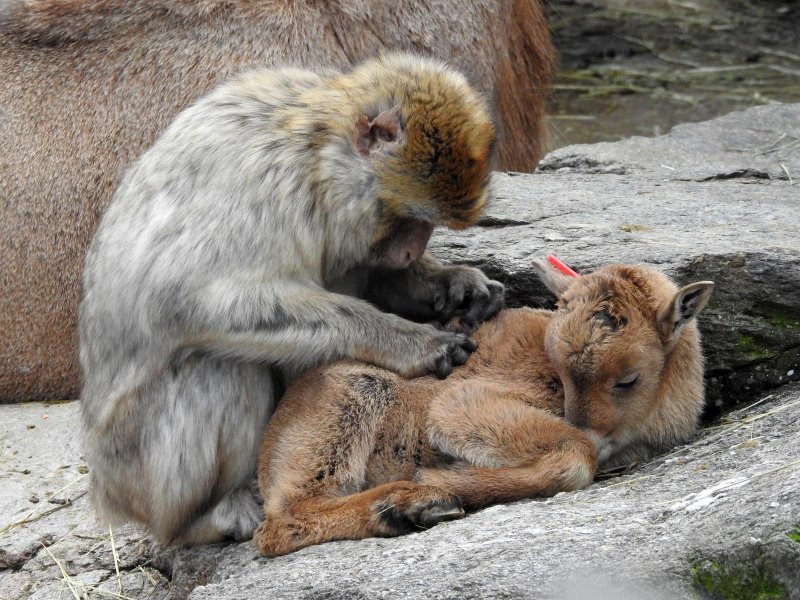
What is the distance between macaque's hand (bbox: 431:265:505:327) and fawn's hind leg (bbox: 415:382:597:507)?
850 mm

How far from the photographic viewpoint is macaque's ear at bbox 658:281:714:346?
4629mm

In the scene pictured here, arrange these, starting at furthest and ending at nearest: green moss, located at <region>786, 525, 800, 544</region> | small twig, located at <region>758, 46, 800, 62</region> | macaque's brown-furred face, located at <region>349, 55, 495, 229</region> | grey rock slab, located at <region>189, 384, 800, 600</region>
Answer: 1. small twig, located at <region>758, 46, 800, 62</region>
2. macaque's brown-furred face, located at <region>349, 55, 495, 229</region>
3. grey rock slab, located at <region>189, 384, 800, 600</region>
4. green moss, located at <region>786, 525, 800, 544</region>

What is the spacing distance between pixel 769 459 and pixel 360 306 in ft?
5.86

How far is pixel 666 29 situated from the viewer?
15023 millimetres

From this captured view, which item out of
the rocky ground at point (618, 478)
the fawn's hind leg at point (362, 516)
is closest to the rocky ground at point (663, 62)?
the rocky ground at point (618, 478)

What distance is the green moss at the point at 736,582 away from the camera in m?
3.68

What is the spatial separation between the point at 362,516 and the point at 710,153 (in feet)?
15.3

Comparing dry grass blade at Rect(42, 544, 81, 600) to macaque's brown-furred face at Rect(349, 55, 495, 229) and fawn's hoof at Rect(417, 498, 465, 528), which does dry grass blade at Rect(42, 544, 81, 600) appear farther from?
macaque's brown-furred face at Rect(349, 55, 495, 229)

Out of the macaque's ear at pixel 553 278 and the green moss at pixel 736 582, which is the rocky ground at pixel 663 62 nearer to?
the macaque's ear at pixel 553 278

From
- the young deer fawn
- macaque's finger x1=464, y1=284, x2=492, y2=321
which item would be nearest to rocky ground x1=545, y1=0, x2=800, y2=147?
macaque's finger x1=464, y1=284, x2=492, y2=321

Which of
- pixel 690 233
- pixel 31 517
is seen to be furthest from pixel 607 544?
pixel 31 517

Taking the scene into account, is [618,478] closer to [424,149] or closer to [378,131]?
[424,149]

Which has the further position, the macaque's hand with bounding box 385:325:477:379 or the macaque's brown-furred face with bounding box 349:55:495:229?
the macaque's hand with bounding box 385:325:477:379

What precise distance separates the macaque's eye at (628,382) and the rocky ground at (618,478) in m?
0.35
